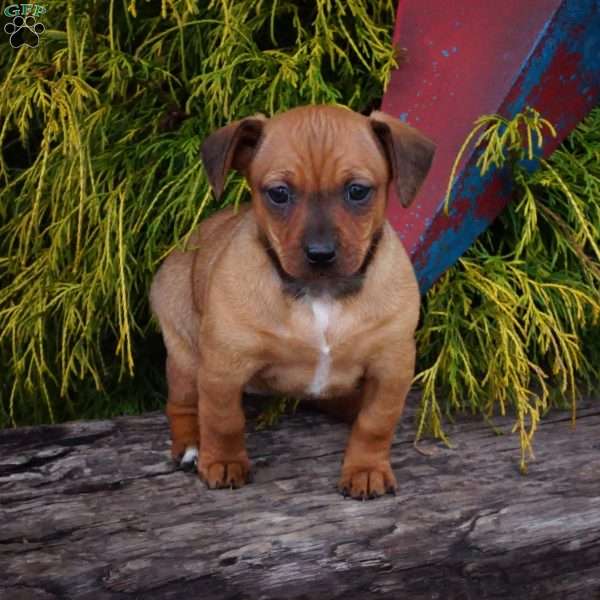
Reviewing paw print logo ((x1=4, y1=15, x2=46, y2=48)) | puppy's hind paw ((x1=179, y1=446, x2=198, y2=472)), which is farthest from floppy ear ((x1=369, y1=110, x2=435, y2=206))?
paw print logo ((x1=4, y1=15, x2=46, y2=48))

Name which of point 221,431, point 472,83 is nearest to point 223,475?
point 221,431

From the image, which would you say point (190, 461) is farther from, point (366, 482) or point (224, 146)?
point (224, 146)

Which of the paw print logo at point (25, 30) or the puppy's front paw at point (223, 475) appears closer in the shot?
the puppy's front paw at point (223, 475)

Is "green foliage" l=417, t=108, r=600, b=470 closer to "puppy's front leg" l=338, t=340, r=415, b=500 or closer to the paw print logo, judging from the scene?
"puppy's front leg" l=338, t=340, r=415, b=500

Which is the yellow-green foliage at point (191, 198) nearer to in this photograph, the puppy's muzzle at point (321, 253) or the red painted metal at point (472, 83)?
the red painted metal at point (472, 83)

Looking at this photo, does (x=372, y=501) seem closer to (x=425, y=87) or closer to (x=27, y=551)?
(x=27, y=551)

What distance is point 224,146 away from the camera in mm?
2557

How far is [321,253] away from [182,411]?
0.95 meters

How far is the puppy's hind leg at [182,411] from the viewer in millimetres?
3068

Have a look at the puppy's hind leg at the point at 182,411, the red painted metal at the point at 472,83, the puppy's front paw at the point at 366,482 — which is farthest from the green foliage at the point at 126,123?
the puppy's front paw at the point at 366,482

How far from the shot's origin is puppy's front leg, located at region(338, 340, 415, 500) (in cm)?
273

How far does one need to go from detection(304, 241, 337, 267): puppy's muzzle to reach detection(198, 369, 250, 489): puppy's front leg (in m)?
0.47

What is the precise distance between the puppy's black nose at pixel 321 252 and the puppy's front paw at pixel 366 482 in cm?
76

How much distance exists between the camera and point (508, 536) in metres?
2.77
